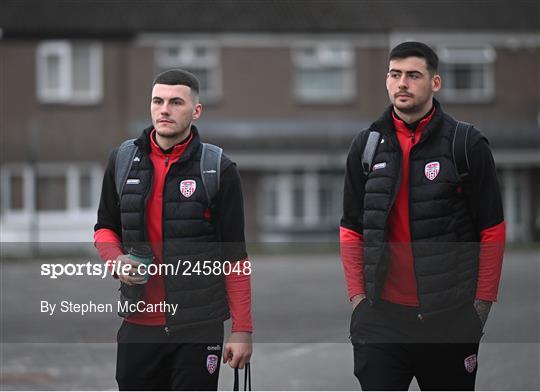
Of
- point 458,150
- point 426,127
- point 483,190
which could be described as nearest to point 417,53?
point 426,127

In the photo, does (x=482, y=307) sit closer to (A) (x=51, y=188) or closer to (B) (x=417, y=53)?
(B) (x=417, y=53)

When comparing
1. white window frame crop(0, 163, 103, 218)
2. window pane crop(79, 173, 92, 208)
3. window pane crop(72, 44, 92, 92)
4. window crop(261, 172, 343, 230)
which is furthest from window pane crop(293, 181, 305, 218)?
window pane crop(72, 44, 92, 92)

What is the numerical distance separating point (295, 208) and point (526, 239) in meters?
7.08

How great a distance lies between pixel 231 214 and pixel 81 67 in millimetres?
25882

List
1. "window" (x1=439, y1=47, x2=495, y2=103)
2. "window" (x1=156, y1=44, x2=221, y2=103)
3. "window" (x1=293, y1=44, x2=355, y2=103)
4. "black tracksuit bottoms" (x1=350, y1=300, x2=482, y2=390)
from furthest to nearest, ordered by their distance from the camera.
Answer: "window" (x1=439, y1=47, x2=495, y2=103) < "window" (x1=293, y1=44, x2=355, y2=103) < "window" (x1=156, y1=44, x2=221, y2=103) < "black tracksuit bottoms" (x1=350, y1=300, x2=482, y2=390)

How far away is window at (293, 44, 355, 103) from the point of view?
30047 millimetres

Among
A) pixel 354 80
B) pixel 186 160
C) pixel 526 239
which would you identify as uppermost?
pixel 354 80

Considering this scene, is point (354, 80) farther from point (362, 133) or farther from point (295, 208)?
point (362, 133)

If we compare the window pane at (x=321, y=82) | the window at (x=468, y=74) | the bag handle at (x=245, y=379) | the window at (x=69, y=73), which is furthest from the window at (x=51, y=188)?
the bag handle at (x=245, y=379)

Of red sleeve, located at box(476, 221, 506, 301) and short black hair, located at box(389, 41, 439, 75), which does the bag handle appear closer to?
red sleeve, located at box(476, 221, 506, 301)

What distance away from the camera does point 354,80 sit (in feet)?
98.4

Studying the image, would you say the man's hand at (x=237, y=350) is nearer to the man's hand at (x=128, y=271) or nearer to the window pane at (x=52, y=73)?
the man's hand at (x=128, y=271)

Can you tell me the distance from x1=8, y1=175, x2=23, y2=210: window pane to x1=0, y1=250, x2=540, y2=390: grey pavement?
1648 cm

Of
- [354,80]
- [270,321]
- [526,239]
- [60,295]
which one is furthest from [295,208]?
[60,295]
